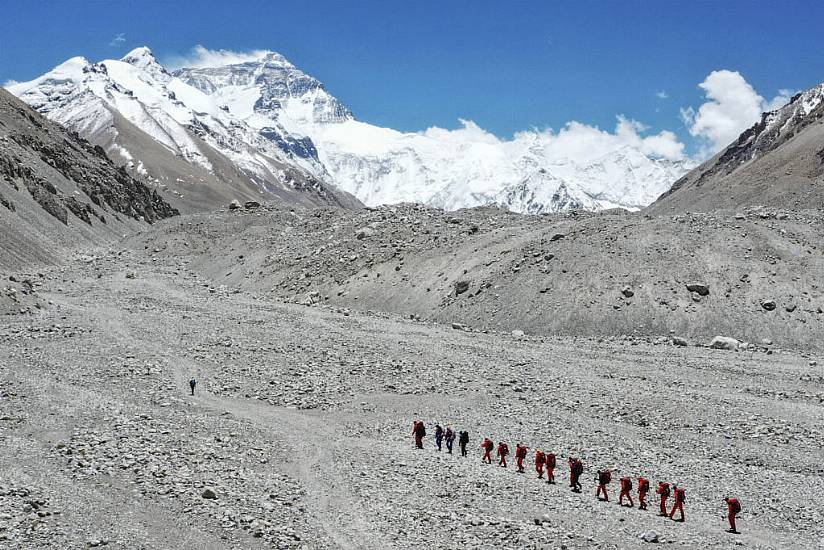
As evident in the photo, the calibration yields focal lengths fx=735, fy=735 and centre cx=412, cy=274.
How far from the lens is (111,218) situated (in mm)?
125375

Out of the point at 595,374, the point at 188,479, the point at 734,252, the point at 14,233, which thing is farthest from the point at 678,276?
the point at 14,233

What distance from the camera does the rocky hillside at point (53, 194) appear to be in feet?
274

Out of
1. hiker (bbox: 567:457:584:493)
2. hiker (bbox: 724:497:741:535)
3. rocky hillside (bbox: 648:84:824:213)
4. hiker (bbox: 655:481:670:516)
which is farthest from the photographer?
rocky hillside (bbox: 648:84:824:213)

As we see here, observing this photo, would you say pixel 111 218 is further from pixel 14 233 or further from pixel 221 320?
pixel 221 320

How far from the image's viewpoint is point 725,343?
145 feet

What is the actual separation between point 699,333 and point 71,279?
54722 mm

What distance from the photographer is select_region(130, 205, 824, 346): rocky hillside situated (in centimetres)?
4762

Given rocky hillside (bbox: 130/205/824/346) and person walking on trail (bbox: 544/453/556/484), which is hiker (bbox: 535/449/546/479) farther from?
rocky hillside (bbox: 130/205/824/346)

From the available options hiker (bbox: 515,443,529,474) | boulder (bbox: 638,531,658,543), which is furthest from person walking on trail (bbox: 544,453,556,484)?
boulder (bbox: 638,531,658,543)

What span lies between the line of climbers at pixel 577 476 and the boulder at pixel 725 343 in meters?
22.0

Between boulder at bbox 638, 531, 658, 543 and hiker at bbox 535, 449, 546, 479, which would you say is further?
hiker at bbox 535, 449, 546, 479

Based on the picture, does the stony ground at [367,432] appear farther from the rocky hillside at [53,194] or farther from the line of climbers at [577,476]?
the rocky hillside at [53,194]

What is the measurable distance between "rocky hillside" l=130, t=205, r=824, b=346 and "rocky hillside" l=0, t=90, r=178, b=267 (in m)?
24.4

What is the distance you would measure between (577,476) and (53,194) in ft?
344
